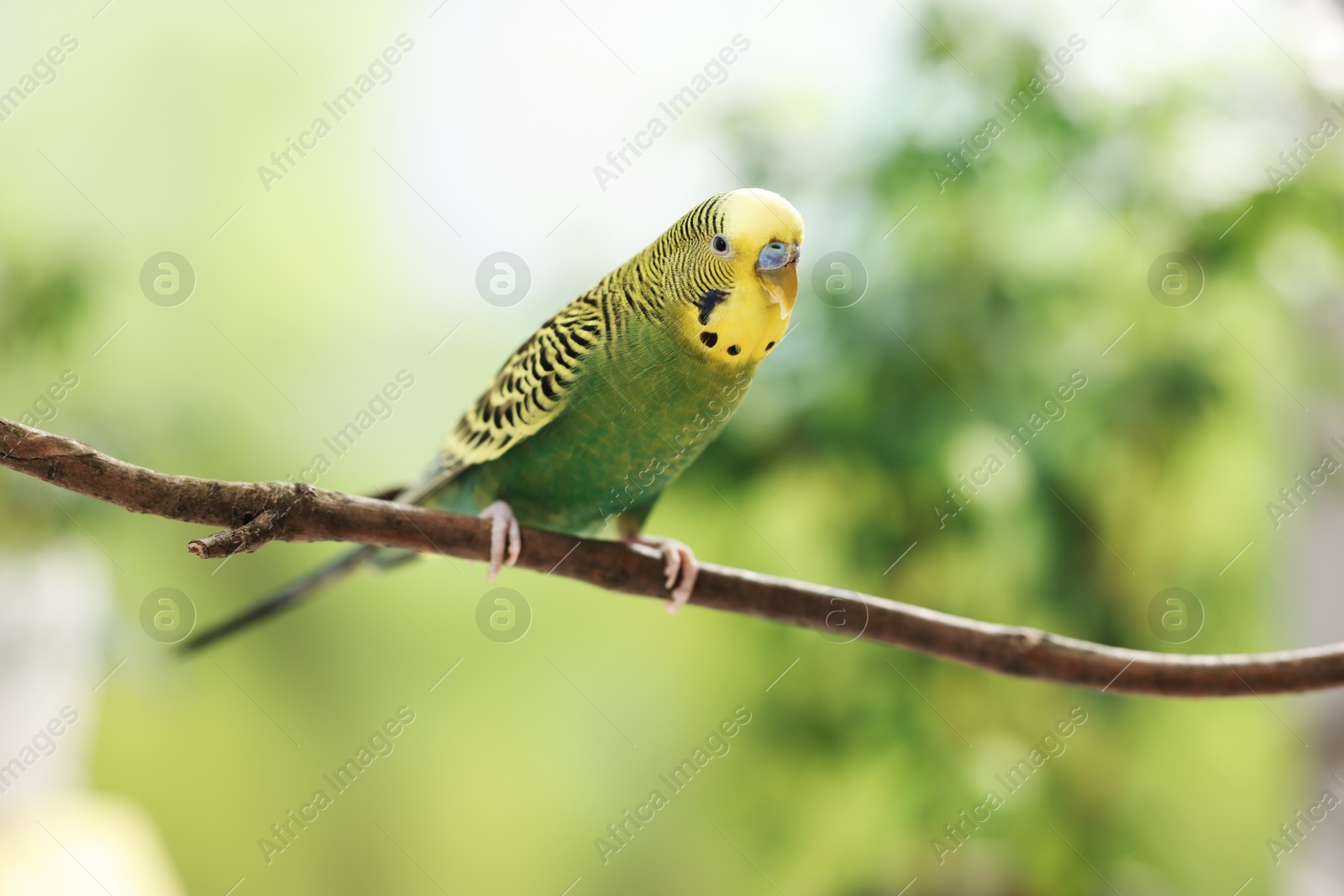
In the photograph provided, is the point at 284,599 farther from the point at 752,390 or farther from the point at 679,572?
the point at 752,390

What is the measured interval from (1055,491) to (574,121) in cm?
145

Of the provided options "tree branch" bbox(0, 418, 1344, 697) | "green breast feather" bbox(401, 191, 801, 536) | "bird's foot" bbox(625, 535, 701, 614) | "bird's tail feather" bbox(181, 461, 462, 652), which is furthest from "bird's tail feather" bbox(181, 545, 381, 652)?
"bird's foot" bbox(625, 535, 701, 614)

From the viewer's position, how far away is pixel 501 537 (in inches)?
44.8

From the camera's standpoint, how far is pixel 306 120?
92.8 inches

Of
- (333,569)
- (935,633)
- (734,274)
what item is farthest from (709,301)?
(333,569)

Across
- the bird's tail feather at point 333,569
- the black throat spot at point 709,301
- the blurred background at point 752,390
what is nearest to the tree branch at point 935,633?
the bird's tail feather at point 333,569

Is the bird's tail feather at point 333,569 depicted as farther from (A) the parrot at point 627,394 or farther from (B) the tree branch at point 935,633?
(B) the tree branch at point 935,633

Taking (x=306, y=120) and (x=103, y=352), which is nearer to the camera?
(x=103, y=352)

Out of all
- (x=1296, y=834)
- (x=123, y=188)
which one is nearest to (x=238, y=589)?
(x=123, y=188)

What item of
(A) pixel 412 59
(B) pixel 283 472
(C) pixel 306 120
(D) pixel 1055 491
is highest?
(D) pixel 1055 491

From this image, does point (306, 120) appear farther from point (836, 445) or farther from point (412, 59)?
point (836, 445)

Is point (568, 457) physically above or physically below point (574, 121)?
below

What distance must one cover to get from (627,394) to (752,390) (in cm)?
106

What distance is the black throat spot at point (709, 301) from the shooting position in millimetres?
966
